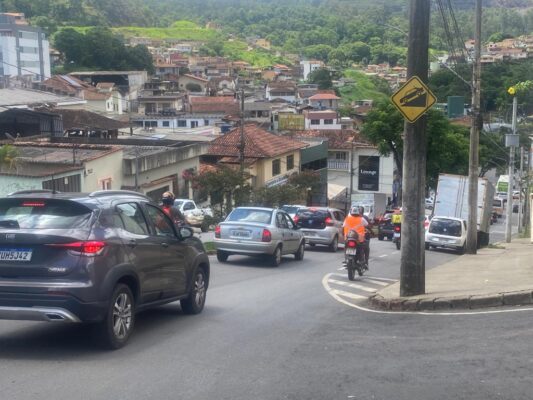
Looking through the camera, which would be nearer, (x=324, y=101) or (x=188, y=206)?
(x=188, y=206)

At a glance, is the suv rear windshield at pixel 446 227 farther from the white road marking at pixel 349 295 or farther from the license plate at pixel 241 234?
the white road marking at pixel 349 295

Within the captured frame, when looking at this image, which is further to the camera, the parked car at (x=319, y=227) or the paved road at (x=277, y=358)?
the parked car at (x=319, y=227)

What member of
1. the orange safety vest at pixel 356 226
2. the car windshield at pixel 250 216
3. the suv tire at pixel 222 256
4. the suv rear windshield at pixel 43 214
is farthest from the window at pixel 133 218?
the car windshield at pixel 250 216

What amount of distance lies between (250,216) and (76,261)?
1336 cm

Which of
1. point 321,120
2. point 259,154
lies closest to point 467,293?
point 259,154

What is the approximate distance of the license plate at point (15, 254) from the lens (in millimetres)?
8203

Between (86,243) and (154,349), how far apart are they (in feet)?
4.86

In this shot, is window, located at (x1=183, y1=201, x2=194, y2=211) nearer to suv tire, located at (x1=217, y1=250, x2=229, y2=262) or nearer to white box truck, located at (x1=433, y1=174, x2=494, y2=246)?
white box truck, located at (x1=433, y1=174, x2=494, y2=246)

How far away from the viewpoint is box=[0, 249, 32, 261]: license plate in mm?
8203

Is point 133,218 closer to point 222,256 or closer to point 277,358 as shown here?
point 277,358

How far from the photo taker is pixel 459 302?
1157 centimetres

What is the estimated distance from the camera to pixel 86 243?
323 inches

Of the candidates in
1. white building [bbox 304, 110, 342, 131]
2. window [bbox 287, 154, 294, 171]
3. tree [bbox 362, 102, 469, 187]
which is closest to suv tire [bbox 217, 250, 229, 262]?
tree [bbox 362, 102, 469, 187]

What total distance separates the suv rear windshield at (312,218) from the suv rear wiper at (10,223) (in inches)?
822
